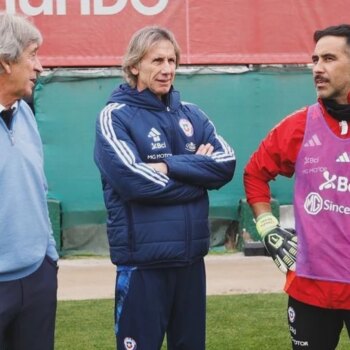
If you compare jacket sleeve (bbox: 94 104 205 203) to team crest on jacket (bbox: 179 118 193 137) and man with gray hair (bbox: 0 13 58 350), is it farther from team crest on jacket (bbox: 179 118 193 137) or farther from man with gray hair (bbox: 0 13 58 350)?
man with gray hair (bbox: 0 13 58 350)

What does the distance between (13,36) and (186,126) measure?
1.16m

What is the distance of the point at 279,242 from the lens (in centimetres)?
393

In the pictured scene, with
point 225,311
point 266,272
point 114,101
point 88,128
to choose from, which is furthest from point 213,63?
point 114,101

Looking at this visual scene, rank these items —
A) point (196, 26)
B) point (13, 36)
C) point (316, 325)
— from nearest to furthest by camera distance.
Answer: point (13, 36), point (316, 325), point (196, 26)

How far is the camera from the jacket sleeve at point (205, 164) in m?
4.14

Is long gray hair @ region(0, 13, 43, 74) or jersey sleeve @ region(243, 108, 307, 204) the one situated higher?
long gray hair @ region(0, 13, 43, 74)

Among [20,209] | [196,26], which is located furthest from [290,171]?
[196,26]

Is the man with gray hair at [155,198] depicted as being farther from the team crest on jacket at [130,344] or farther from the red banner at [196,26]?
the red banner at [196,26]

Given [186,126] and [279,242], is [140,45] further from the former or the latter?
[279,242]

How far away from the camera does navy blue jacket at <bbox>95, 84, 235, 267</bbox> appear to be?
408cm

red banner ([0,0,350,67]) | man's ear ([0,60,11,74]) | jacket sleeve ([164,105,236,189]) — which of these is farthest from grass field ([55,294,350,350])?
red banner ([0,0,350,67])

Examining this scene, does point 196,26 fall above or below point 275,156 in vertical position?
above

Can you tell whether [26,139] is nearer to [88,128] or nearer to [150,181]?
[150,181]

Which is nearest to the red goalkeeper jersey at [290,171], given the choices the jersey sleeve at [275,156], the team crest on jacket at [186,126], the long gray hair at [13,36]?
the jersey sleeve at [275,156]
